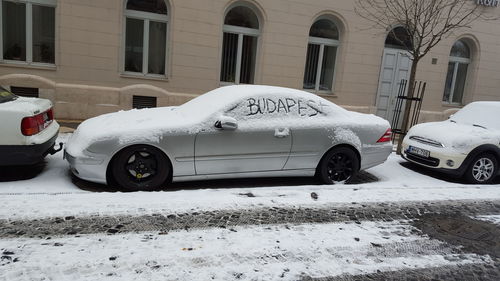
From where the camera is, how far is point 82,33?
1095cm

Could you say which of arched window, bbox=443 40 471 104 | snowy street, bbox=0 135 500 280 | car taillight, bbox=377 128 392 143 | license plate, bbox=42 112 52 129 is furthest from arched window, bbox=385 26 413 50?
license plate, bbox=42 112 52 129

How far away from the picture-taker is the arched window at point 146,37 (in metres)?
11.6

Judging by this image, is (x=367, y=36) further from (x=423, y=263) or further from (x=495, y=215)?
(x=423, y=263)

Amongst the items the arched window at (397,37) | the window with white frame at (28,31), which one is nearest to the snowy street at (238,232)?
the window with white frame at (28,31)

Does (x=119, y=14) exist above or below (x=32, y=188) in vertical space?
above

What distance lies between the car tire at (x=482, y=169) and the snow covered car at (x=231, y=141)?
178 cm

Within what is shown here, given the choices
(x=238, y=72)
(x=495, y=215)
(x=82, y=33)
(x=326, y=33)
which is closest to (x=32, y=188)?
(x=495, y=215)

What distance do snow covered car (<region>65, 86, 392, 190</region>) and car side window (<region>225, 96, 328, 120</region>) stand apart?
15mm

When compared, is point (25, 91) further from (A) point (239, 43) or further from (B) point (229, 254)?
(B) point (229, 254)

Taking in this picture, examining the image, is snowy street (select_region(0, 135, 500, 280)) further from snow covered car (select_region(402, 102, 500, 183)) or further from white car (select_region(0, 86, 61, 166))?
snow covered car (select_region(402, 102, 500, 183))

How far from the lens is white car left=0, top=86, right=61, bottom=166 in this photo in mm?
5207

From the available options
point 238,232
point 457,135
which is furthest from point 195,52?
point 238,232

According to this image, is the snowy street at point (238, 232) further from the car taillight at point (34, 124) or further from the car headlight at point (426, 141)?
the car headlight at point (426, 141)

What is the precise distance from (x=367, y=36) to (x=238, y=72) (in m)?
4.50
